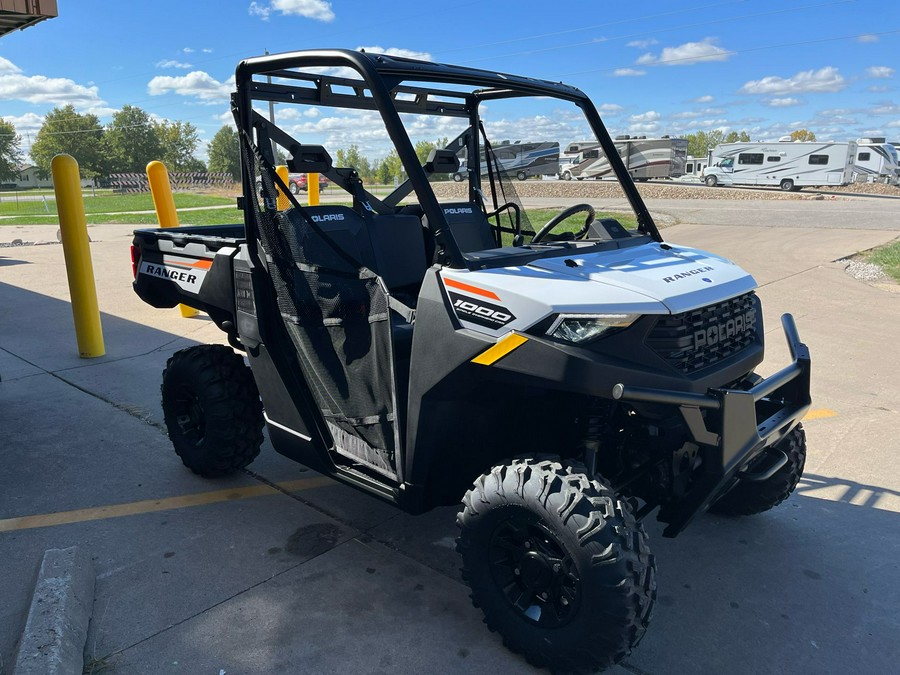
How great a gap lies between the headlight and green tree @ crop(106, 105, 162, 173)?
89.9 meters

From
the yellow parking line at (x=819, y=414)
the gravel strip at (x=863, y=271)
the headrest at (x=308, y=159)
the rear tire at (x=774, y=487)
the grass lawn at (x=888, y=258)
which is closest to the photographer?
the headrest at (x=308, y=159)

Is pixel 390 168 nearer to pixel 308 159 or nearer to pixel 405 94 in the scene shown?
pixel 308 159

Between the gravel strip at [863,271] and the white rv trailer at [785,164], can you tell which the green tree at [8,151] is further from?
the gravel strip at [863,271]

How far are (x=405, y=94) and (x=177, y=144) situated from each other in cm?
9245

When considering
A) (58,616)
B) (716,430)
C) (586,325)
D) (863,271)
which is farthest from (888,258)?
(58,616)

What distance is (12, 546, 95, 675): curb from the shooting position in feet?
7.72

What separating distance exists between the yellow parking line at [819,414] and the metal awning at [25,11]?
780 centimetres

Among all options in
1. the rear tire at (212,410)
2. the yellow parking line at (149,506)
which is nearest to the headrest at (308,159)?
the rear tire at (212,410)

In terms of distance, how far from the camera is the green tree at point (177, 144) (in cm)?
8619

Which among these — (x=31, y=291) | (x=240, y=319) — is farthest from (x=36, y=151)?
(x=240, y=319)

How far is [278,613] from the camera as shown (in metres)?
2.81

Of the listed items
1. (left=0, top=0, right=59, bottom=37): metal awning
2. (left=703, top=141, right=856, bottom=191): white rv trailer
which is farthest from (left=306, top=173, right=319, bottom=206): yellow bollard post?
(left=703, top=141, right=856, bottom=191): white rv trailer

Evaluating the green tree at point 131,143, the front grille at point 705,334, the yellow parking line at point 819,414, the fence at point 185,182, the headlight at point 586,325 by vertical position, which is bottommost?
the yellow parking line at point 819,414

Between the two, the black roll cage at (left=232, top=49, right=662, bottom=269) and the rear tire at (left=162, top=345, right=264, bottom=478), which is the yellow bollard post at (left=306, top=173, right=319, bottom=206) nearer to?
the black roll cage at (left=232, top=49, right=662, bottom=269)
